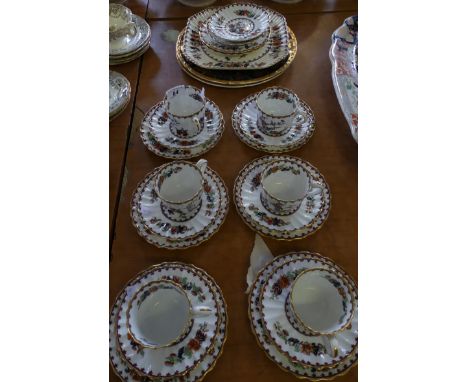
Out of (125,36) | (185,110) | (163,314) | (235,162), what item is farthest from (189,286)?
(125,36)

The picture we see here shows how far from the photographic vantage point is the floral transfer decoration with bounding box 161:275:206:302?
2.00ft

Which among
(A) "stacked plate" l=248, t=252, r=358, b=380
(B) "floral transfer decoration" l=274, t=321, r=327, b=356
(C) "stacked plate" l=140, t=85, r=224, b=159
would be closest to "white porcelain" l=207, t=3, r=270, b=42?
(C) "stacked plate" l=140, t=85, r=224, b=159

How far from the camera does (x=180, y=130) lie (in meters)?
0.82

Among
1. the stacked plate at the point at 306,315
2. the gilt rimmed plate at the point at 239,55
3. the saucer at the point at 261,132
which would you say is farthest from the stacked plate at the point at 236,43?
the stacked plate at the point at 306,315

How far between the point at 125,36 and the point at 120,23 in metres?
0.04

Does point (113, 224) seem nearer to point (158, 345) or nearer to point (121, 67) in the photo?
point (158, 345)

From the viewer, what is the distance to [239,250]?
26.9 inches

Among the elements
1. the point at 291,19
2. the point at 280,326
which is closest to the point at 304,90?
the point at 291,19

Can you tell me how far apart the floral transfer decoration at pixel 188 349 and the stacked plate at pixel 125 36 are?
76 centimetres

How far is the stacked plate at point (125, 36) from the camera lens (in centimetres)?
99

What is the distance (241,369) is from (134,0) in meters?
1.18

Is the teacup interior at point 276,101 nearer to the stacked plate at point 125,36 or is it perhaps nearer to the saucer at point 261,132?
the saucer at point 261,132

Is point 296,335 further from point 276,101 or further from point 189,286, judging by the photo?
point 276,101

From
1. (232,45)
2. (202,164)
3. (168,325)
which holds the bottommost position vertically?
(168,325)
